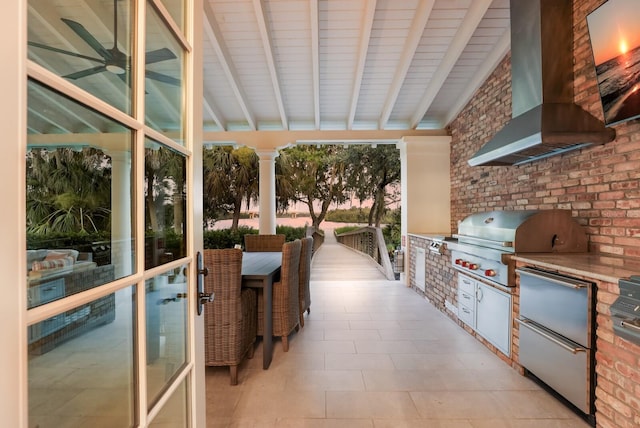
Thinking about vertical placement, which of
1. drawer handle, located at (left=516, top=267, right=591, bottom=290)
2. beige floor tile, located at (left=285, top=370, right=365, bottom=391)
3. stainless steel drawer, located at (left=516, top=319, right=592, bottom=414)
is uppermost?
drawer handle, located at (left=516, top=267, right=591, bottom=290)

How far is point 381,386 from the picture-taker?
7.87ft

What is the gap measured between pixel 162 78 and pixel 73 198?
0.52 metres

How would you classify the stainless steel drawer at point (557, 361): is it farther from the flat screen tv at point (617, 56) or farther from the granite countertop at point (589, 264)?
the flat screen tv at point (617, 56)

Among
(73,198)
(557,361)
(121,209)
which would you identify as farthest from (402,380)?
(73,198)

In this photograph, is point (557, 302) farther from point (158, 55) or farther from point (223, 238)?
point (223, 238)

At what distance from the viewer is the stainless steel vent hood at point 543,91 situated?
251 centimetres

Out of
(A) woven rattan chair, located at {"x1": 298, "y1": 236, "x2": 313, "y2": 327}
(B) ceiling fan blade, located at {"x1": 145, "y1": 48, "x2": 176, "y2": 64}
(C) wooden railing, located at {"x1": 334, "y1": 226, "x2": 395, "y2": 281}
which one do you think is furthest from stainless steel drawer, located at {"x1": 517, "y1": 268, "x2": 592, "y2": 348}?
(C) wooden railing, located at {"x1": 334, "y1": 226, "x2": 395, "y2": 281}

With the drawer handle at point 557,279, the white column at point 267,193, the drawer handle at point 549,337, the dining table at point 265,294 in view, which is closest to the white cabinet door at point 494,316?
the drawer handle at point 549,337

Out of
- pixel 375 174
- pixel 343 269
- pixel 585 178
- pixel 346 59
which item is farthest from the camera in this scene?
pixel 375 174

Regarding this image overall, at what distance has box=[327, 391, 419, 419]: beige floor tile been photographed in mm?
2072

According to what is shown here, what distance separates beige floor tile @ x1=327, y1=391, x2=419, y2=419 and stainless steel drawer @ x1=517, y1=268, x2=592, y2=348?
1154mm

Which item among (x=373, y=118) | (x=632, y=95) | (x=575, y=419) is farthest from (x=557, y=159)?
(x=373, y=118)

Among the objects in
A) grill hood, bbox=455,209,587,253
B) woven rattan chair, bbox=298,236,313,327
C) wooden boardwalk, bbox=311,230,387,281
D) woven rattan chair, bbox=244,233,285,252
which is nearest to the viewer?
grill hood, bbox=455,209,587,253

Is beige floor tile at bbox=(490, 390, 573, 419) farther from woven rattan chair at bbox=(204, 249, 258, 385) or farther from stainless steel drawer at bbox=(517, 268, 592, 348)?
woven rattan chair at bbox=(204, 249, 258, 385)
